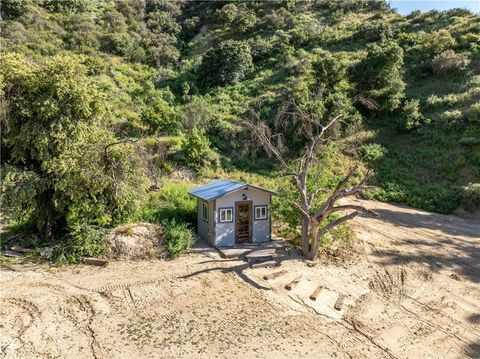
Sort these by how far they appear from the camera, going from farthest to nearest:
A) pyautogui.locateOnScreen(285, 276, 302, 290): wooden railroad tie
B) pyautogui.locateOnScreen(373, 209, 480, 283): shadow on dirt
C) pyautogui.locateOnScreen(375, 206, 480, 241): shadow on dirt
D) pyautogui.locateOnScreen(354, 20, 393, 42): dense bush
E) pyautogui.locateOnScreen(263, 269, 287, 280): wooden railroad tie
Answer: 1. pyautogui.locateOnScreen(354, 20, 393, 42): dense bush
2. pyautogui.locateOnScreen(375, 206, 480, 241): shadow on dirt
3. pyautogui.locateOnScreen(373, 209, 480, 283): shadow on dirt
4. pyautogui.locateOnScreen(263, 269, 287, 280): wooden railroad tie
5. pyautogui.locateOnScreen(285, 276, 302, 290): wooden railroad tie

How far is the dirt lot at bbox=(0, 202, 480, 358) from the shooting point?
962 centimetres

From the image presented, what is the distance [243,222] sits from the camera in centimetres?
1628

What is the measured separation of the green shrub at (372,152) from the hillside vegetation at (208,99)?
145 mm

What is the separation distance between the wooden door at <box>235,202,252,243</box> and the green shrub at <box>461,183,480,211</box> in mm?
14145

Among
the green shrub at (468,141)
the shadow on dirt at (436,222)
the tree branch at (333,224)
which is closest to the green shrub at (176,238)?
the tree branch at (333,224)

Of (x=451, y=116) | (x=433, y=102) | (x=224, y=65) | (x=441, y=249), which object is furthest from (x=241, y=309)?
(x=224, y=65)

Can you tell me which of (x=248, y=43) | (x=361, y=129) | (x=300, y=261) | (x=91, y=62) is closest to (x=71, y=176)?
(x=300, y=261)

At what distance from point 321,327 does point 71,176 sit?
9.89m

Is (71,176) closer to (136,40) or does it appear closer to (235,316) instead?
(235,316)

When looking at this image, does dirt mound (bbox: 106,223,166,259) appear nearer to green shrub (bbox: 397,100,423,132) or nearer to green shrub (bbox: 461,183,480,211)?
green shrub (bbox: 461,183,480,211)

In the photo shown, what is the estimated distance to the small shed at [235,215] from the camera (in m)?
15.8

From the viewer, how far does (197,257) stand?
14.8 m

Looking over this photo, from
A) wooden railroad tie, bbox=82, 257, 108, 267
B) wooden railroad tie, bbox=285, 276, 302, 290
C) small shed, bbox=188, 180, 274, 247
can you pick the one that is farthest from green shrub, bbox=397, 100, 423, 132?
wooden railroad tie, bbox=82, 257, 108, 267

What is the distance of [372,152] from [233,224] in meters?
15.8
